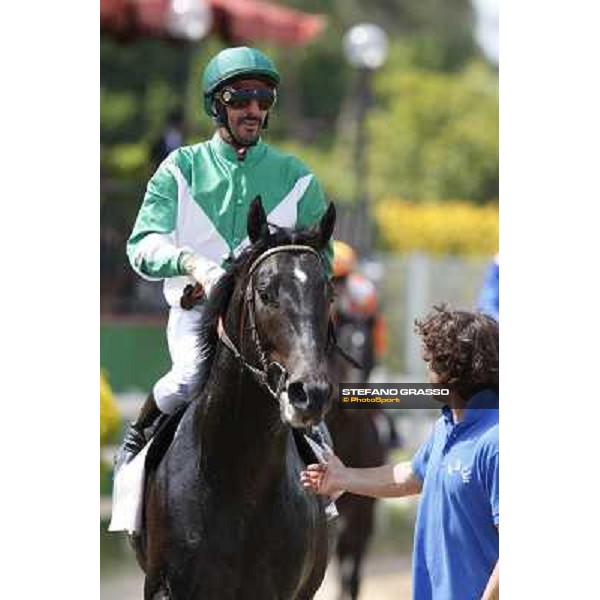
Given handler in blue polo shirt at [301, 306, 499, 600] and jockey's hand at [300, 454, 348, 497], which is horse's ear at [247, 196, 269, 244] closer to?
handler in blue polo shirt at [301, 306, 499, 600]

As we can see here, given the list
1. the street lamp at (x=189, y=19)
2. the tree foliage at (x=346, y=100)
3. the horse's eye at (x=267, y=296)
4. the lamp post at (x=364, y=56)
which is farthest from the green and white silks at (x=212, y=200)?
the lamp post at (x=364, y=56)

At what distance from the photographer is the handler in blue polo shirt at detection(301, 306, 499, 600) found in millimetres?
3875

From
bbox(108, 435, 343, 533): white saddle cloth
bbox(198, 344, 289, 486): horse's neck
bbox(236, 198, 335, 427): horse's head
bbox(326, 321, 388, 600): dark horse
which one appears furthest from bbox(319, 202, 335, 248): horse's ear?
bbox(326, 321, 388, 600): dark horse

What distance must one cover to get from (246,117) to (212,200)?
0.29 m

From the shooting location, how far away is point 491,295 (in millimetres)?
4832

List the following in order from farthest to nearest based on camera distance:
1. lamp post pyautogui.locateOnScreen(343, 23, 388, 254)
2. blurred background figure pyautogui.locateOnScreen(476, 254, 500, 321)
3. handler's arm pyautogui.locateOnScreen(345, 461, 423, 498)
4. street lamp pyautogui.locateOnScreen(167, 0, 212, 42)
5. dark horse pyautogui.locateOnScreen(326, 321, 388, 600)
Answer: lamp post pyautogui.locateOnScreen(343, 23, 388, 254) → street lamp pyautogui.locateOnScreen(167, 0, 212, 42) → dark horse pyautogui.locateOnScreen(326, 321, 388, 600) → blurred background figure pyautogui.locateOnScreen(476, 254, 500, 321) → handler's arm pyautogui.locateOnScreen(345, 461, 423, 498)

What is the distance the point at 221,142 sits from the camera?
14.4 ft

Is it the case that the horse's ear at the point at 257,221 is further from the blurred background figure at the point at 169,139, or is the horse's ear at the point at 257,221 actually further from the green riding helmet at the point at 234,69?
the blurred background figure at the point at 169,139

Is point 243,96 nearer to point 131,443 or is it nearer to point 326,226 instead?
point 326,226

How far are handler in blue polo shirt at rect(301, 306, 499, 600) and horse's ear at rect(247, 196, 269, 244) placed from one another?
21.9 inches

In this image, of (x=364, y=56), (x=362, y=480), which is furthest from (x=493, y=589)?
(x=364, y=56)

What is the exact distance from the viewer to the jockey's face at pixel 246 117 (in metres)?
4.34
